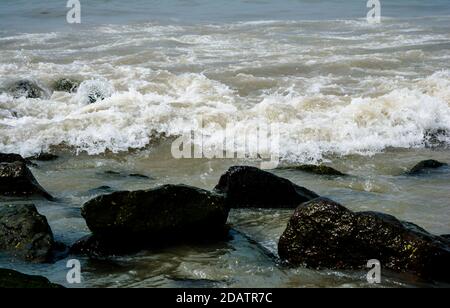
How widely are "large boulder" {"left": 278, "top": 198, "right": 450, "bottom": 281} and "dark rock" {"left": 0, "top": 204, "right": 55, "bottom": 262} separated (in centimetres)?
197

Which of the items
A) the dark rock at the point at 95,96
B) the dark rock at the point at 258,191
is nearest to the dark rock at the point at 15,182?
the dark rock at the point at 258,191

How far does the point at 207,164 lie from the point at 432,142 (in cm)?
375

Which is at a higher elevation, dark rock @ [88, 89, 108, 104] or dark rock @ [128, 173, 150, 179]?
dark rock @ [88, 89, 108, 104]

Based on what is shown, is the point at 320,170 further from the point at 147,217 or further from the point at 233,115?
the point at 233,115

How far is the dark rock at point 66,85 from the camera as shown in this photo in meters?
14.1

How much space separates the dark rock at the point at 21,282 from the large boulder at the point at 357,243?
6.47ft

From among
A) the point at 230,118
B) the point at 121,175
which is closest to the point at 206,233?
the point at 121,175

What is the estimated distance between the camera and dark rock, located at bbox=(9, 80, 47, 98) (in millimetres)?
13383

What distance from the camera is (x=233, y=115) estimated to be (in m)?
11.7

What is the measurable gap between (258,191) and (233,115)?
5.01 metres

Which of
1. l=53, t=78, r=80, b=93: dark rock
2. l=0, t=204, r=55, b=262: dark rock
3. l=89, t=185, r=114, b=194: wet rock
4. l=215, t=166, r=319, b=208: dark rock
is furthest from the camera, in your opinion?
l=53, t=78, r=80, b=93: dark rock

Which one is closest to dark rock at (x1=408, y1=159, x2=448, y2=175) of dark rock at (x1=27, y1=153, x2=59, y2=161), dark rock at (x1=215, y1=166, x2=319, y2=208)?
dark rock at (x1=215, y1=166, x2=319, y2=208)

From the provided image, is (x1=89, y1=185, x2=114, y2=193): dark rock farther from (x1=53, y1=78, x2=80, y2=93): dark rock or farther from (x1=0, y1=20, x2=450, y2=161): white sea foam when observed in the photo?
(x1=53, y1=78, x2=80, y2=93): dark rock

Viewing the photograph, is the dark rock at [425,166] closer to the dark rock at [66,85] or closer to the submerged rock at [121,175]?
the submerged rock at [121,175]
